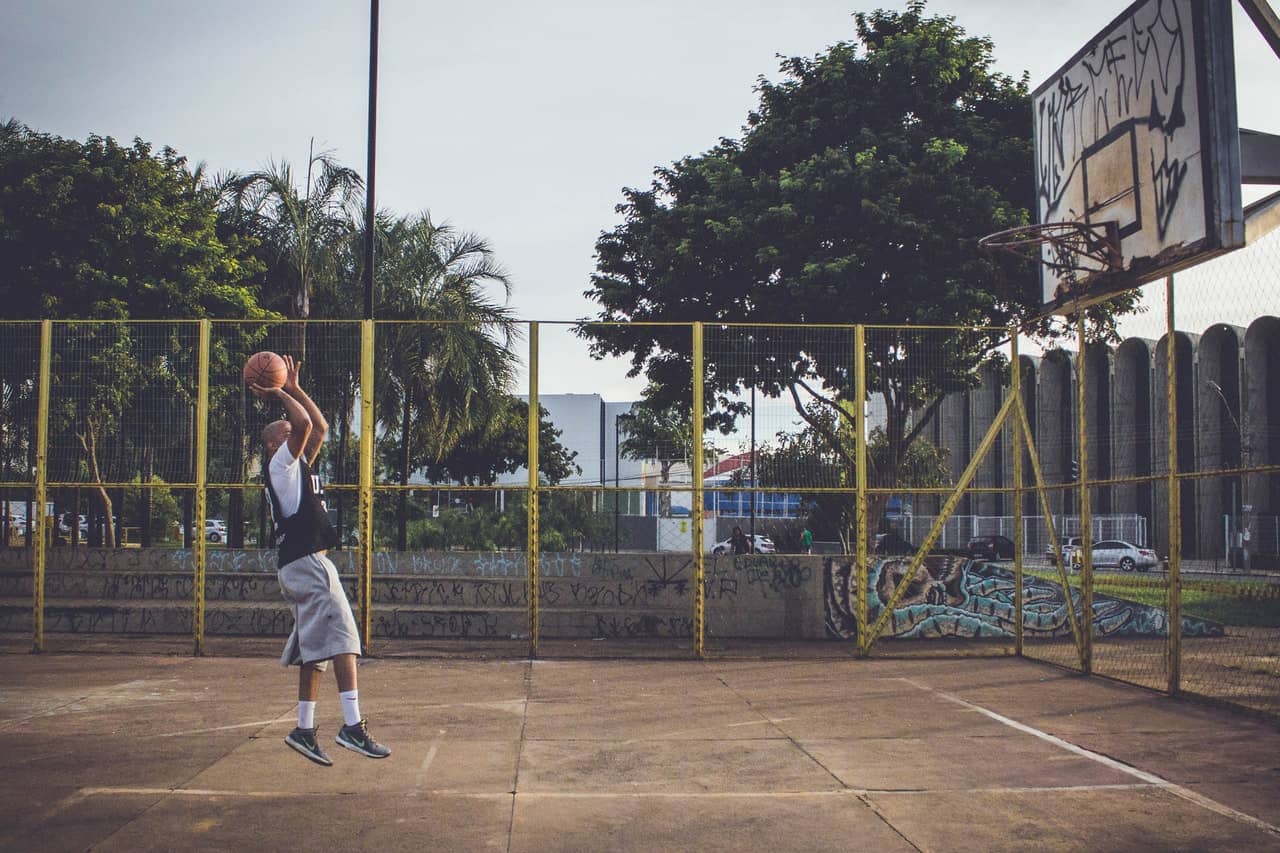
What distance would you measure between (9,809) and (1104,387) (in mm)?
44372

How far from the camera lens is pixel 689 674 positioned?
11.4 metres

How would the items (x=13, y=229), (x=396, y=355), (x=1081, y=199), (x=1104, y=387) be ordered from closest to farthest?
(x=1081, y=199) → (x=13, y=229) → (x=396, y=355) → (x=1104, y=387)

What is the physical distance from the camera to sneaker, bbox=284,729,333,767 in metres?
6.17

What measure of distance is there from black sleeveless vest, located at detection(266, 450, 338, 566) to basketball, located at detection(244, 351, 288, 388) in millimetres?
515

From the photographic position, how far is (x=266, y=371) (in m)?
6.55

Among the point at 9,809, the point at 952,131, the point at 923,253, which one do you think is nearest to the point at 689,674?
the point at 9,809

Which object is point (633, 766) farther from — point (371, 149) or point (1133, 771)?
point (371, 149)

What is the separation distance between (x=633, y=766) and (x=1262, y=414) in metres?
34.1

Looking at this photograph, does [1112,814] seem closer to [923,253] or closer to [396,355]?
[923,253]

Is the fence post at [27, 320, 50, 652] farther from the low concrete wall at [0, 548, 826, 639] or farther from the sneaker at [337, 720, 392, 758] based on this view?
the sneaker at [337, 720, 392, 758]

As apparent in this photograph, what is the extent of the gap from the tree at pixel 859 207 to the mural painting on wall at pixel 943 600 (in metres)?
2.10

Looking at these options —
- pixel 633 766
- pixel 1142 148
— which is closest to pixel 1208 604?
pixel 1142 148

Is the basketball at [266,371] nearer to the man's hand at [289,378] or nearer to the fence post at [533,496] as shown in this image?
the man's hand at [289,378]

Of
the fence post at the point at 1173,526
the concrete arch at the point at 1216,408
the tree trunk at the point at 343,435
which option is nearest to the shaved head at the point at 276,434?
the tree trunk at the point at 343,435
